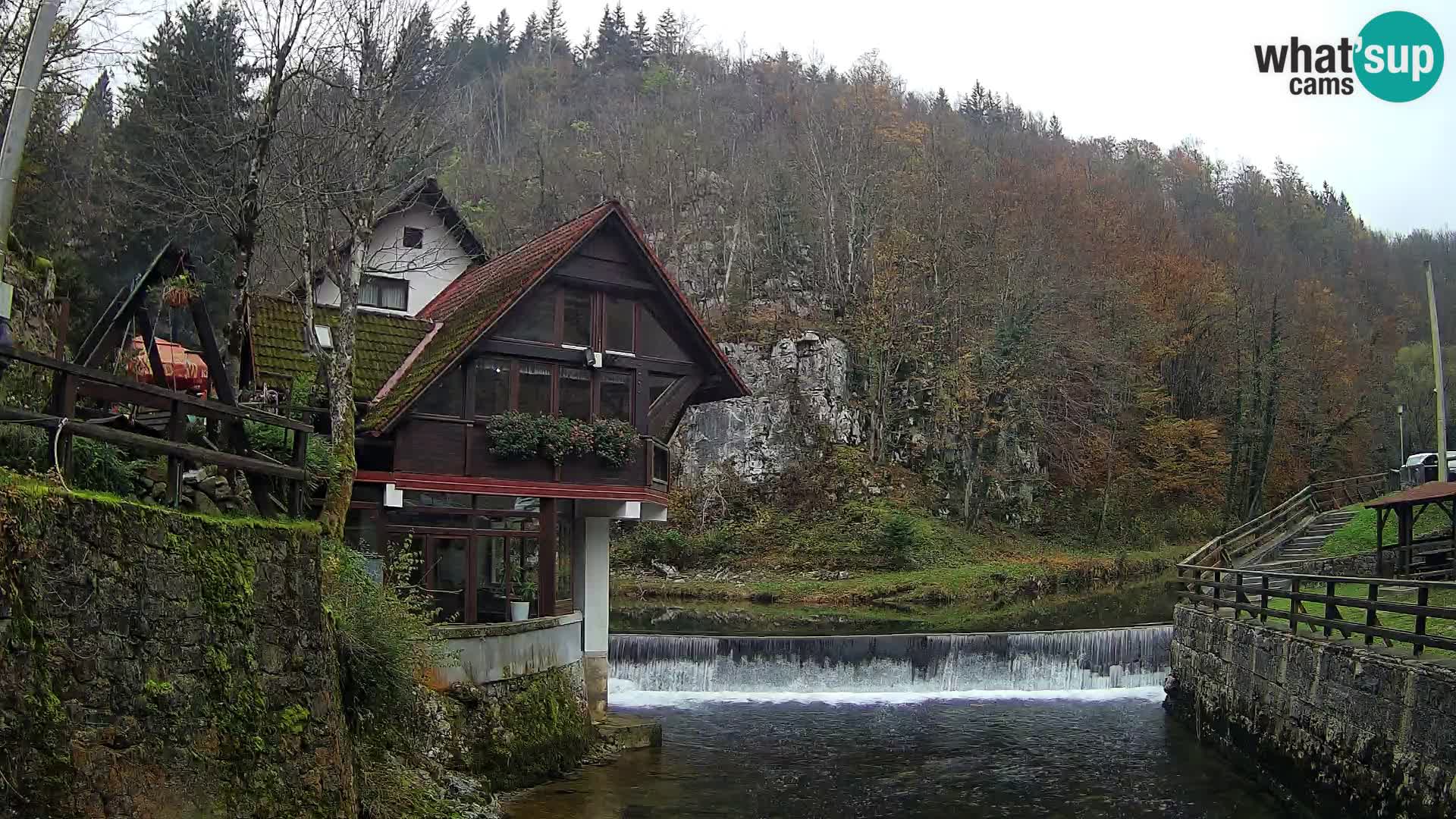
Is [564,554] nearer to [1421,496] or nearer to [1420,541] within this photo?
[1421,496]

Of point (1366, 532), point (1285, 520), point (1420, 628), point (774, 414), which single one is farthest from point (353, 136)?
point (1285, 520)

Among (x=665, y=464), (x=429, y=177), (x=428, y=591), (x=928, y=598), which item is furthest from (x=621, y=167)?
(x=428, y=591)

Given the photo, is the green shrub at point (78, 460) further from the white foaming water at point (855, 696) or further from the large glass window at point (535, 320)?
the white foaming water at point (855, 696)

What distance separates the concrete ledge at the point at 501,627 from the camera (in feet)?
48.6

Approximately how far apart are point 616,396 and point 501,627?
4886 millimetres

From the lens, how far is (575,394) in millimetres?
18734

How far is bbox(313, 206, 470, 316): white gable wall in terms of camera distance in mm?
23859

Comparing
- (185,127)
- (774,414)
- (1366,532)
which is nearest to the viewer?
(185,127)

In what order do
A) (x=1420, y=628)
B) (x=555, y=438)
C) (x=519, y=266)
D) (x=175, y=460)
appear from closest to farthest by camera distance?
1. (x=175, y=460)
2. (x=1420, y=628)
3. (x=555, y=438)
4. (x=519, y=266)

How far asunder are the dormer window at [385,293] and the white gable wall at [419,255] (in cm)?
17

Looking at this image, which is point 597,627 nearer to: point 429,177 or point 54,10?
point 429,177

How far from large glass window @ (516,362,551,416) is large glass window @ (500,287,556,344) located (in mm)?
466

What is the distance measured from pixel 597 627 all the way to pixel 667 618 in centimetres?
1255

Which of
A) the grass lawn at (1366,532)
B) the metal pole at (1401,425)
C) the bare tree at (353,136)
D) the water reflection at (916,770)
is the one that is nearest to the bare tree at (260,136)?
the bare tree at (353,136)
